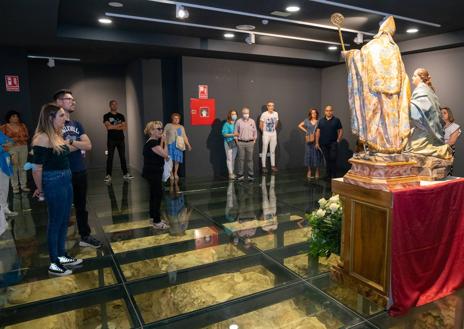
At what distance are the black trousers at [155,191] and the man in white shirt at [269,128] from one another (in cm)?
429

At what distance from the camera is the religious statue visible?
308 cm

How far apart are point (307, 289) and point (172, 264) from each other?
1276 mm

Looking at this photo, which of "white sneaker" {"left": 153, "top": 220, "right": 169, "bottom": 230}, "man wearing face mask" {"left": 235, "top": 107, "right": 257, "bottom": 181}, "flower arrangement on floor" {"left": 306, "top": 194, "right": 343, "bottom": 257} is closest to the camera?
"flower arrangement on floor" {"left": 306, "top": 194, "right": 343, "bottom": 257}

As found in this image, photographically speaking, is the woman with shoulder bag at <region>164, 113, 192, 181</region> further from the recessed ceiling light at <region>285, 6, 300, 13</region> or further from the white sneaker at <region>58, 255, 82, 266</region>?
the white sneaker at <region>58, 255, 82, 266</region>

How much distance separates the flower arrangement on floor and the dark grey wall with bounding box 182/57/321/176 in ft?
16.3

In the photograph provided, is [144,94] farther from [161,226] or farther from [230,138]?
[161,226]

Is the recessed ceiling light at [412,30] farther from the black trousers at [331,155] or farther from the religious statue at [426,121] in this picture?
the religious statue at [426,121]

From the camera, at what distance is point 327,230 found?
330 cm

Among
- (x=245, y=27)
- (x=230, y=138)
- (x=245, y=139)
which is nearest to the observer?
(x=245, y=27)

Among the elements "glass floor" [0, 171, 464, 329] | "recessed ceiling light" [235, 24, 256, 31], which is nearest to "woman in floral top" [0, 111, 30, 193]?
"glass floor" [0, 171, 464, 329]

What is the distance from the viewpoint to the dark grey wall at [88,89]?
8953mm

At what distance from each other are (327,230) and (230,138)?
15.3 feet

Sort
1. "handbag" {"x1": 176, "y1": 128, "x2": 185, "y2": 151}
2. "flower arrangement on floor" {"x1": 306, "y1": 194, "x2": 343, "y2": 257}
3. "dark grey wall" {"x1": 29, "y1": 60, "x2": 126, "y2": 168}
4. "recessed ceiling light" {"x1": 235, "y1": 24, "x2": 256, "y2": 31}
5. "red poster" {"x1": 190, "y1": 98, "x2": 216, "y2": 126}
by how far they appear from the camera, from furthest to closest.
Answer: "dark grey wall" {"x1": 29, "y1": 60, "x2": 126, "y2": 168} → "red poster" {"x1": 190, "y1": 98, "x2": 216, "y2": 126} → "handbag" {"x1": 176, "y1": 128, "x2": 185, "y2": 151} → "recessed ceiling light" {"x1": 235, "y1": 24, "x2": 256, "y2": 31} → "flower arrangement on floor" {"x1": 306, "y1": 194, "x2": 343, "y2": 257}

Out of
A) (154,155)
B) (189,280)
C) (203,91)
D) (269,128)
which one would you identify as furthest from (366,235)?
(203,91)
